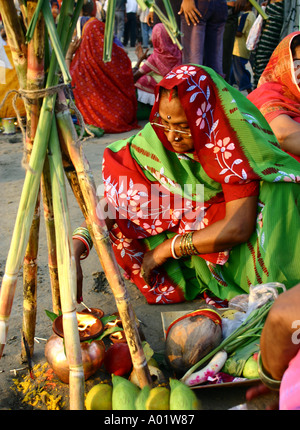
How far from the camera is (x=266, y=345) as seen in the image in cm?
142

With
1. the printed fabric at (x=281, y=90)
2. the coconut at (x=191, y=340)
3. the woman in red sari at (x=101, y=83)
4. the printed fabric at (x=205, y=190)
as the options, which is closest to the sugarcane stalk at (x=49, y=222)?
the coconut at (x=191, y=340)

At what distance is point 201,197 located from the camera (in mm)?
2555

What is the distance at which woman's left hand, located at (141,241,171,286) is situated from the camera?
255 cm

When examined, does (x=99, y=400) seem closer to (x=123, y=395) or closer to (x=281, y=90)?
(x=123, y=395)

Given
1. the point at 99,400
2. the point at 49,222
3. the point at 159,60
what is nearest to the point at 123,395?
the point at 99,400

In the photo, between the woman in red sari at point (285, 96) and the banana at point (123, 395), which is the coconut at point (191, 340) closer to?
the banana at point (123, 395)

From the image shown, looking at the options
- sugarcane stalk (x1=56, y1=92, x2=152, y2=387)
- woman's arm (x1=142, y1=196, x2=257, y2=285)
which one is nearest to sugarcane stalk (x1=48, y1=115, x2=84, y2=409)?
sugarcane stalk (x1=56, y1=92, x2=152, y2=387)

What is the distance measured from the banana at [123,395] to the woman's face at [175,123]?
48.0 inches

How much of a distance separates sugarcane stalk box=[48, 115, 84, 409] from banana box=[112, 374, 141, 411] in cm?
12

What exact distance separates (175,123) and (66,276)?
1059mm

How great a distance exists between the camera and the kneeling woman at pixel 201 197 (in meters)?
2.32
